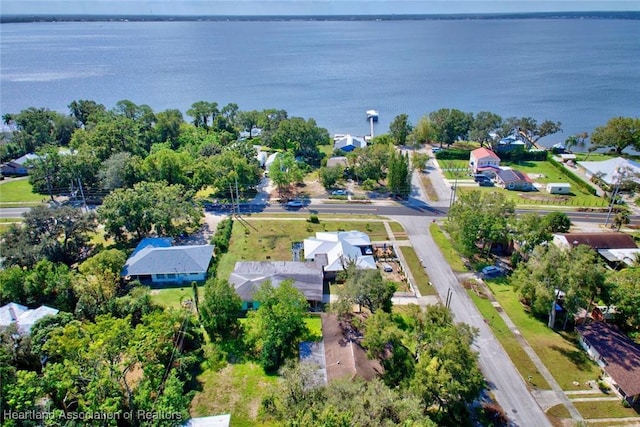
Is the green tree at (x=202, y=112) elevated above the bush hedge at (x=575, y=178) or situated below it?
above

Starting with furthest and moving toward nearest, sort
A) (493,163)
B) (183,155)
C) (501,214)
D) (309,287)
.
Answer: (493,163) → (183,155) → (501,214) → (309,287)

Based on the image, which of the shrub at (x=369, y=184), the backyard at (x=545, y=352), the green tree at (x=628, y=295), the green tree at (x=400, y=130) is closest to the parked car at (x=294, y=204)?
the shrub at (x=369, y=184)

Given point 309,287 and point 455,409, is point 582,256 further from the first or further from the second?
point 309,287

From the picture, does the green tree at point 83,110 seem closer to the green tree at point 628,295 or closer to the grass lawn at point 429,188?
the grass lawn at point 429,188

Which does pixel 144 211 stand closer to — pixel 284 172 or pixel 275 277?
pixel 275 277

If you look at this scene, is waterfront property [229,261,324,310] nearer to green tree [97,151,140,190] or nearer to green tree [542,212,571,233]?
green tree [97,151,140,190]

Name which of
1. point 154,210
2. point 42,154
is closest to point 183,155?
point 154,210
